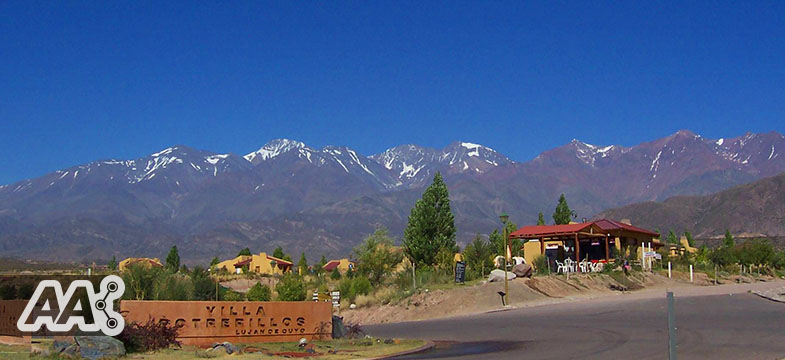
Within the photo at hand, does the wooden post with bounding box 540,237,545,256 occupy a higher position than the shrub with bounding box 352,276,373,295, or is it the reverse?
the wooden post with bounding box 540,237,545,256

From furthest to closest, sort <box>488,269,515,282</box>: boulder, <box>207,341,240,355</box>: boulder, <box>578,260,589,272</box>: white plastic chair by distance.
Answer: <box>578,260,589,272</box>: white plastic chair
<box>488,269,515,282</box>: boulder
<box>207,341,240,355</box>: boulder

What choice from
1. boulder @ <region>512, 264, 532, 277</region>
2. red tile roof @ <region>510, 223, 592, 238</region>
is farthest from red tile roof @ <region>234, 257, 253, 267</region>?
boulder @ <region>512, 264, 532, 277</region>

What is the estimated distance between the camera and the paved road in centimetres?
2000

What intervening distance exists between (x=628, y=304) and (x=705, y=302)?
3377 mm

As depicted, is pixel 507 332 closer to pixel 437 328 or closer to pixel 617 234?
pixel 437 328

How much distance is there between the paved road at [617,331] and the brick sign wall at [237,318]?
158 inches

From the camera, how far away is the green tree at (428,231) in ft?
194

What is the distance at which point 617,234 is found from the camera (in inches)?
2420

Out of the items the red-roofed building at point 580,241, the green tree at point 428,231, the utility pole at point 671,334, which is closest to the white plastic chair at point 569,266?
the red-roofed building at point 580,241

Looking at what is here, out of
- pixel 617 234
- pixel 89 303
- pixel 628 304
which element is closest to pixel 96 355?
pixel 89 303

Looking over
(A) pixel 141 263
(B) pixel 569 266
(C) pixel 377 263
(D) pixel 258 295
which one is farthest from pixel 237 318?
(C) pixel 377 263

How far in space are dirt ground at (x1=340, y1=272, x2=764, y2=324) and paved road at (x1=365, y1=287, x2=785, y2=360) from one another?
3.07 meters

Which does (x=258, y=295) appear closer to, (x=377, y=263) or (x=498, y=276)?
(x=498, y=276)

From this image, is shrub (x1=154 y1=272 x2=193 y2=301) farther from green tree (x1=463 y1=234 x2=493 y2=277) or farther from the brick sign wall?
green tree (x1=463 y1=234 x2=493 y2=277)
